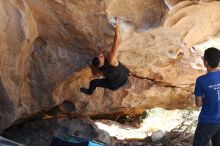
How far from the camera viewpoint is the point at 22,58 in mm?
7812

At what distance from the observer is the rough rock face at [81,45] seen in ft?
23.1

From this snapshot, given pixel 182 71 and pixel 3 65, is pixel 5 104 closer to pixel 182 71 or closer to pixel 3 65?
pixel 3 65

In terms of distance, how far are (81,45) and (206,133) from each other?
287 cm

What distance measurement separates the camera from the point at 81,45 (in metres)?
7.72

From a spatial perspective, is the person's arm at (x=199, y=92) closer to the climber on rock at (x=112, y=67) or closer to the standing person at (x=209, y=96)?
the standing person at (x=209, y=96)

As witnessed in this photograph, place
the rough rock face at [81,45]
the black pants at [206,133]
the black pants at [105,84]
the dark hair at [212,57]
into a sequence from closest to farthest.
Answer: the dark hair at [212,57]
the black pants at [206,133]
the black pants at [105,84]
the rough rock face at [81,45]

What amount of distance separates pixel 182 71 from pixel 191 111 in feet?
4.01

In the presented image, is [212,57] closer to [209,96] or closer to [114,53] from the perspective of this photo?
[209,96]

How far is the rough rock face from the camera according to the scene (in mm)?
7043

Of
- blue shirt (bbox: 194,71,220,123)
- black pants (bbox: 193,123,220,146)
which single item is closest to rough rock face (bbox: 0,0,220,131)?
blue shirt (bbox: 194,71,220,123)

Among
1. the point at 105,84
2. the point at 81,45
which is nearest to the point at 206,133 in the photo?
the point at 105,84

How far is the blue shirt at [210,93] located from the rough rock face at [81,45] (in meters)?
1.65

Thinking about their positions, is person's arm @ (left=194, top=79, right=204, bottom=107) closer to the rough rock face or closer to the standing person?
the standing person

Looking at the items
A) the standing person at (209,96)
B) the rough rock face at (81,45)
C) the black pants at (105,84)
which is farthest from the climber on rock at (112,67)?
the standing person at (209,96)
